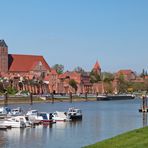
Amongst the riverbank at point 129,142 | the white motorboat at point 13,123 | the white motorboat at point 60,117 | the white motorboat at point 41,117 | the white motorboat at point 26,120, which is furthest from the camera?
the white motorboat at point 60,117

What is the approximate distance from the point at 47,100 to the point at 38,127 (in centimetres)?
10611

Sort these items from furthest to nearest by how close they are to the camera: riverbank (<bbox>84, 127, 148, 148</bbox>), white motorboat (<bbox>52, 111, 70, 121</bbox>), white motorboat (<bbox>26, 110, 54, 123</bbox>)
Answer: white motorboat (<bbox>52, 111, 70, 121</bbox>), white motorboat (<bbox>26, 110, 54, 123</bbox>), riverbank (<bbox>84, 127, 148, 148</bbox>)

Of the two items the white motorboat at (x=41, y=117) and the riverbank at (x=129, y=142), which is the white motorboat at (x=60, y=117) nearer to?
the white motorboat at (x=41, y=117)

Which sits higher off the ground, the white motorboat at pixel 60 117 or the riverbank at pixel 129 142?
the white motorboat at pixel 60 117

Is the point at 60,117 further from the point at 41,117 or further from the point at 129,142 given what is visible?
the point at 129,142

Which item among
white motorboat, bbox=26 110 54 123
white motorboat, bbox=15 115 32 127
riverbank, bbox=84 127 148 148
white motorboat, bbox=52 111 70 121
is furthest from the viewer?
white motorboat, bbox=52 111 70 121

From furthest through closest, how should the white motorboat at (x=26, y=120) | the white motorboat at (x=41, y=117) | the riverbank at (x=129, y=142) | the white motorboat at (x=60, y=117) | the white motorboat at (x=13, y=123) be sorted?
the white motorboat at (x=60, y=117) → the white motorboat at (x=41, y=117) → the white motorboat at (x=26, y=120) → the white motorboat at (x=13, y=123) → the riverbank at (x=129, y=142)

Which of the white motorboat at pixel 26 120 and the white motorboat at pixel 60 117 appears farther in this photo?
the white motorboat at pixel 60 117

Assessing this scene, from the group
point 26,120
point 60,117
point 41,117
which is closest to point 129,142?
point 26,120

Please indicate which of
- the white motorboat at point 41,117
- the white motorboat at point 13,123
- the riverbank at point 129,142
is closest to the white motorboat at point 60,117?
the white motorboat at point 41,117

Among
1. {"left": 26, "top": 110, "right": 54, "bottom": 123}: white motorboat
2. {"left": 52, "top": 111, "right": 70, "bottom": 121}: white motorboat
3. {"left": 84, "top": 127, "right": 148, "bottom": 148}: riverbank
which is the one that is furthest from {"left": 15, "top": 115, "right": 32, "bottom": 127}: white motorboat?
{"left": 84, "top": 127, "right": 148, "bottom": 148}: riverbank

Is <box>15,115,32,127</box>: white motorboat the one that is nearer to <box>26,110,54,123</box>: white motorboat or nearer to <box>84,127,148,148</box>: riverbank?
<box>26,110,54,123</box>: white motorboat

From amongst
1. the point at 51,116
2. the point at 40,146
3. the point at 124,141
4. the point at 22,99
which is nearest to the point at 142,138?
the point at 124,141

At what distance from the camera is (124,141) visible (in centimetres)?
3484
